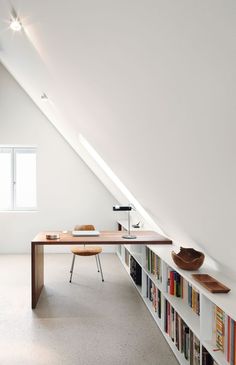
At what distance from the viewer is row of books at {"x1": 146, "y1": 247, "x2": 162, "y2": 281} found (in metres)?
3.29

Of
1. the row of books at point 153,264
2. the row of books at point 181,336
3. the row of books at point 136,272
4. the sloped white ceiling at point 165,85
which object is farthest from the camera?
the row of books at point 136,272

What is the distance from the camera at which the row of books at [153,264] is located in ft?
10.8

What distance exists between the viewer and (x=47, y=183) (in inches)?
246

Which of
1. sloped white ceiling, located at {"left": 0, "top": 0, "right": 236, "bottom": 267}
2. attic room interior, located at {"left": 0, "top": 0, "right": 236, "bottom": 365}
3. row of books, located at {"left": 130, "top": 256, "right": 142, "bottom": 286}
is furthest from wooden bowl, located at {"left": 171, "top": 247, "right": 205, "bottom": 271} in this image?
row of books, located at {"left": 130, "top": 256, "right": 142, "bottom": 286}

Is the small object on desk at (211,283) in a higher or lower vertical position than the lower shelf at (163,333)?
higher

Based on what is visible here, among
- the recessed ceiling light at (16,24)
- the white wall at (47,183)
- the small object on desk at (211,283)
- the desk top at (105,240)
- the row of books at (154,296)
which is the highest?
the recessed ceiling light at (16,24)

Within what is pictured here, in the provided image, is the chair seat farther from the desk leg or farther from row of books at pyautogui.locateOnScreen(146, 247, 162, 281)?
row of books at pyautogui.locateOnScreen(146, 247, 162, 281)

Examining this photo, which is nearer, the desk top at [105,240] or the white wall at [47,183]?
the desk top at [105,240]

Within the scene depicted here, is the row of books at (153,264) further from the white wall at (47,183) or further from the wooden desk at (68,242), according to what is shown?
the white wall at (47,183)

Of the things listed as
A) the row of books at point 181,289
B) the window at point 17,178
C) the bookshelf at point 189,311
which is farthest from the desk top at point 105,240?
the window at point 17,178

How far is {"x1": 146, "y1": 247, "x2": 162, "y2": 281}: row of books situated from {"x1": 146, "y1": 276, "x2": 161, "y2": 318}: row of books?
13 cm

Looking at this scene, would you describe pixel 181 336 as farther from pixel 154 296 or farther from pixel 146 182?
pixel 146 182

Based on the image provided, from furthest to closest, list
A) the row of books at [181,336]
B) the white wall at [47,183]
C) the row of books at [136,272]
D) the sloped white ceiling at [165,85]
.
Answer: the white wall at [47,183] → the row of books at [136,272] → the row of books at [181,336] → the sloped white ceiling at [165,85]

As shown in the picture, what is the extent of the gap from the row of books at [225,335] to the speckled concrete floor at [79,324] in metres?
0.62
